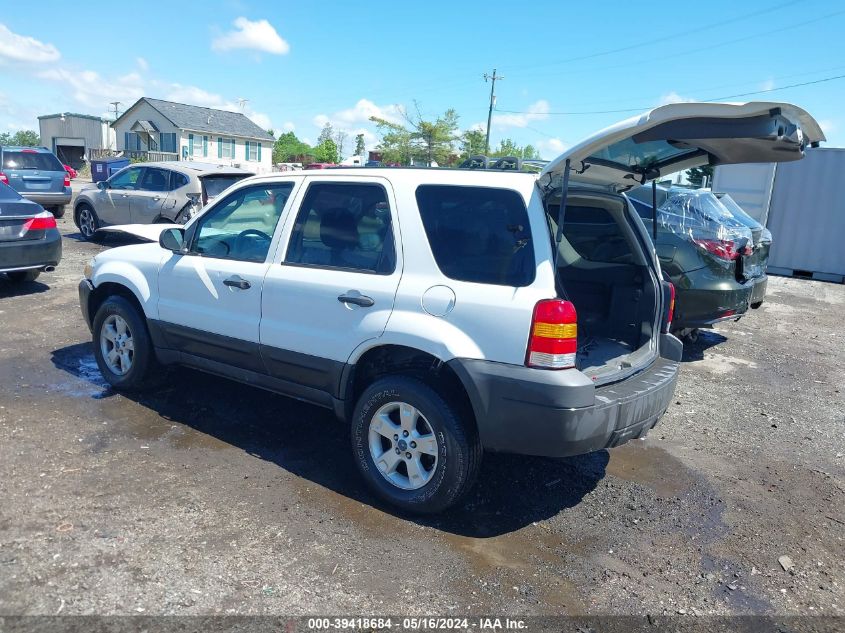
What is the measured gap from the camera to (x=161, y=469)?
4078 millimetres

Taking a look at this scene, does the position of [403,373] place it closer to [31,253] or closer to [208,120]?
[31,253]

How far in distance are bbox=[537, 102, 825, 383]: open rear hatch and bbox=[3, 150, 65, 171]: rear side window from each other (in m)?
14.6

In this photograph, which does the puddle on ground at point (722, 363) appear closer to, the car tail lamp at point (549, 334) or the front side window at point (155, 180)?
the car tail lamp at point (549, 334)

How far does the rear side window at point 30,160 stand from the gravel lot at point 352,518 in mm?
11130

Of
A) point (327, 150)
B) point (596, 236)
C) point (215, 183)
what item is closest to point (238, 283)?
point (596, 236)

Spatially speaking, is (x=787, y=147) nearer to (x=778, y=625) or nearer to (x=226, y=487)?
(x=778, y=625)

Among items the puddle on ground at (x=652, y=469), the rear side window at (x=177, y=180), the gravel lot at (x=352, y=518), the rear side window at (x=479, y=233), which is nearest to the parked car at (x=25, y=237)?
the gravel lot at (x=352, y=518)

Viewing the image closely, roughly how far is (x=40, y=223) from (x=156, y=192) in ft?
11.4

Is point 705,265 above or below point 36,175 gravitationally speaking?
below

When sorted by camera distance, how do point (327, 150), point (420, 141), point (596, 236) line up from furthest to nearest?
1. point (327, 150)
2. point (420, 141)
3. point (596, 236)

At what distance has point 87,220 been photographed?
1330cm

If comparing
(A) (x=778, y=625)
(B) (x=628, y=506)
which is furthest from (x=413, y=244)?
(A) (x=778, y=625)

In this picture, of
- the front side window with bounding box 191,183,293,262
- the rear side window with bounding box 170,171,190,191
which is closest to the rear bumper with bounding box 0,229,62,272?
the rear side window with bounding box 170,171,190,191

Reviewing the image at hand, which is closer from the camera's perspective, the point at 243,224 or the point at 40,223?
the point at 243,224
